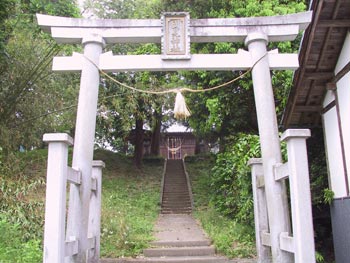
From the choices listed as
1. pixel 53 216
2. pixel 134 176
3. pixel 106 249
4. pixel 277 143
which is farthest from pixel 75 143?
pixel 134 176

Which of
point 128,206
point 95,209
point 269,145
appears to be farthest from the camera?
point 128,206

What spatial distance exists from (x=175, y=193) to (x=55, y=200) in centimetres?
1462

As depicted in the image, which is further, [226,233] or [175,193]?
[175,193]

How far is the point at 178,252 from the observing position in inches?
368

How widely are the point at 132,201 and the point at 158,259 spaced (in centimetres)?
787

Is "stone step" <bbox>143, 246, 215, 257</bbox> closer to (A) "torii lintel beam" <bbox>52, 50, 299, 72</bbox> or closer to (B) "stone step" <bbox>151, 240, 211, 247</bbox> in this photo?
(B) "stone step" <bbox>151, 240, 211, 247</bbox>

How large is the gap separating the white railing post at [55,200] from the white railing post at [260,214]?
3.30 metres

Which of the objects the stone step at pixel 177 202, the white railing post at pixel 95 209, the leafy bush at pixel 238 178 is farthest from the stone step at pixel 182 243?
the stone step at pixel 177 202

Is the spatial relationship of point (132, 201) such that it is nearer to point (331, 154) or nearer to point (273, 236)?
point (331, 154)

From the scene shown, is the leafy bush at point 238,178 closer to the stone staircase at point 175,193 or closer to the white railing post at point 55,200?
the stone staircase at point 175,193

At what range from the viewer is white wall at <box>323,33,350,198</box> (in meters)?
7.81

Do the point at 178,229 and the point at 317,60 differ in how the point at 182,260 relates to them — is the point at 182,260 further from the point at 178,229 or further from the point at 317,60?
the point at 317,60

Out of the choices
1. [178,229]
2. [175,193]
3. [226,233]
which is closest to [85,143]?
[226,233]

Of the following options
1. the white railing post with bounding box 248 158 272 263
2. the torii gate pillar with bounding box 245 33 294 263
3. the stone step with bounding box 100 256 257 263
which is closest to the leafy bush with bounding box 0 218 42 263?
the stone step with bounding box 100 256 257 263
